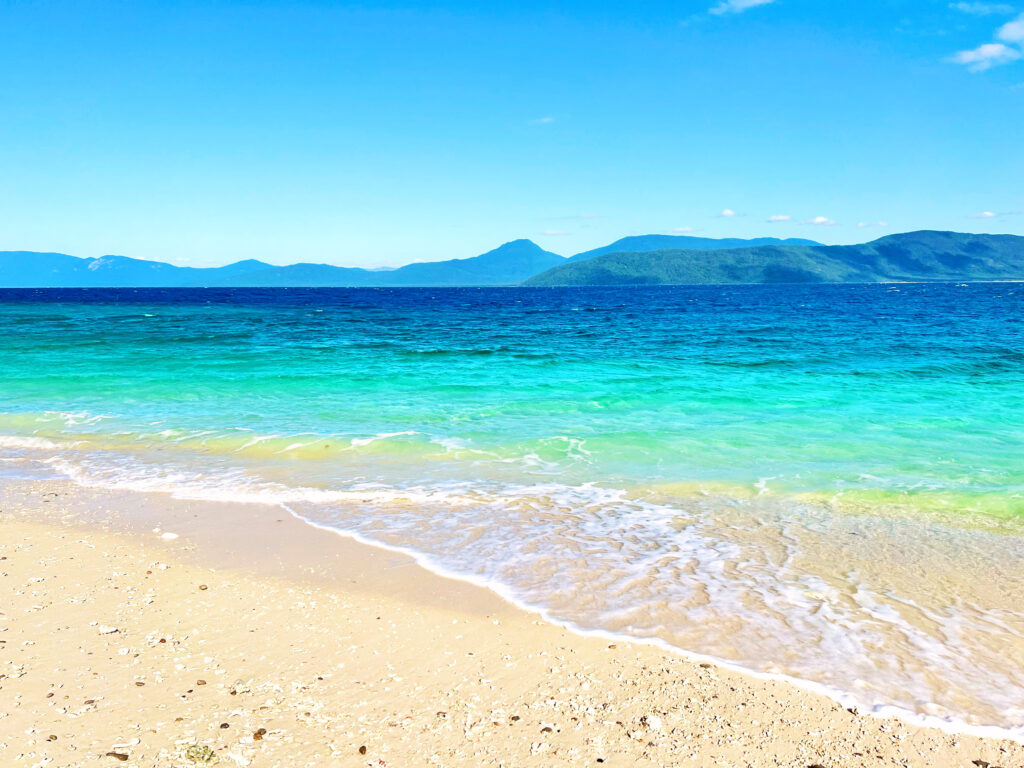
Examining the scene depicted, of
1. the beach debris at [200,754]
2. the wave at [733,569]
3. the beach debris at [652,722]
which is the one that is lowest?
the wave at [733,569]

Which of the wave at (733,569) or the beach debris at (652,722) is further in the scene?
the wave at (733,569)

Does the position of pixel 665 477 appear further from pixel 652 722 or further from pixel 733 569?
pixel 652 722

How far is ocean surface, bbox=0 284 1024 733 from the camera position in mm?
5465

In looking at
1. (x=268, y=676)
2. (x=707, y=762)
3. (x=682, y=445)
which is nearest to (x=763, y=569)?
(x=707, y=762)

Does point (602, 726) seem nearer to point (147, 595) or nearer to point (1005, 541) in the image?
point (147, 595)

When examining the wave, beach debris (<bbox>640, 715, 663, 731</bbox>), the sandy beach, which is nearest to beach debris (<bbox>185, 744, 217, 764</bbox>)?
the sandy beach

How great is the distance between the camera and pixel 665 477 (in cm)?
1027

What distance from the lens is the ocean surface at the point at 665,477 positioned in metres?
5.46

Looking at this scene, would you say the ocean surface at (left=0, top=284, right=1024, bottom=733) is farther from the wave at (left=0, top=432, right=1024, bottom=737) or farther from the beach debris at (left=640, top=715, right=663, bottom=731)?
the beach debris at (left=640, top=715, right=663, bottom=731)

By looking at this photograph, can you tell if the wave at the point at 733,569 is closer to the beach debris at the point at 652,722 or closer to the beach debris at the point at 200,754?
the beach debris at the point at 652,722

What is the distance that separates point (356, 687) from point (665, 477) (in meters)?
6.68

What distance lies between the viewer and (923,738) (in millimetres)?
4070

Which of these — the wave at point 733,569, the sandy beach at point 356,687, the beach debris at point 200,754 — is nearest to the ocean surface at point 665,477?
the wave at point 733,569

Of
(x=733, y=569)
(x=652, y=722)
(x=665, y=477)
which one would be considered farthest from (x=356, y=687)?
(x=665, y=477)
